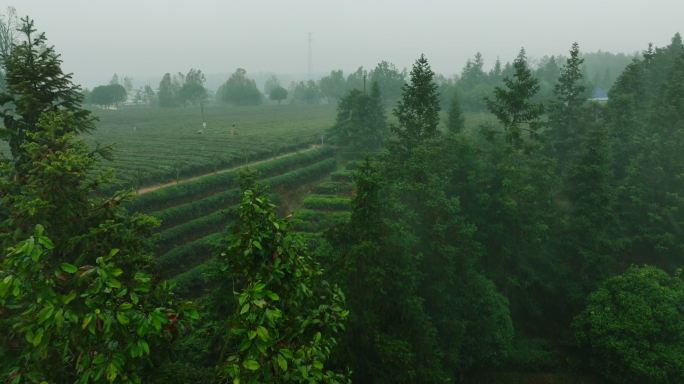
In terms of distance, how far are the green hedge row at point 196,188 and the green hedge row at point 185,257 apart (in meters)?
4.43

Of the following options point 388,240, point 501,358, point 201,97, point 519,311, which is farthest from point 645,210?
point 201,97

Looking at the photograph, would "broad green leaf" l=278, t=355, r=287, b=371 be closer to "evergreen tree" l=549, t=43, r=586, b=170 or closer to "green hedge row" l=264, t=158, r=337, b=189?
"green hedge row" l=264, t=158, r=337, b=189

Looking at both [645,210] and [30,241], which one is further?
[645,210]

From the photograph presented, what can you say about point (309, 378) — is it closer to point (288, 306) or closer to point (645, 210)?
point (288, 306)

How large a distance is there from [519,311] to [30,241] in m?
23.9

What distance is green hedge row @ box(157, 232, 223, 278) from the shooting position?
80.7ft

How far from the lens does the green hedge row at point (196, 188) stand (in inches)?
1182

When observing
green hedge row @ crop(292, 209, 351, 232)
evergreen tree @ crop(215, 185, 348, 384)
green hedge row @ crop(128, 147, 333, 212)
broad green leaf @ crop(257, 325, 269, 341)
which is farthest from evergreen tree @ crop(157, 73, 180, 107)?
broad green leaf @ crop(257, 325, 269, 341)

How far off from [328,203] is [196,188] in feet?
35.9

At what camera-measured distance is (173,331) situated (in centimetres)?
493

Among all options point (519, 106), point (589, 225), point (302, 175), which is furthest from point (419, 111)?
point (302, 175)

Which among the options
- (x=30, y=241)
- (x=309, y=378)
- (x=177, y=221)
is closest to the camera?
(x=30, y=241)

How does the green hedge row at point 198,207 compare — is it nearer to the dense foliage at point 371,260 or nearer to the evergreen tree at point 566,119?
the dense foliage at point 371,260

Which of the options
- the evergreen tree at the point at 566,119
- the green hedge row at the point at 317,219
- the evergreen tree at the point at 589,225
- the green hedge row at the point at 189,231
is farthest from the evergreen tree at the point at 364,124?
the evergreen tree at the point at 589,225
